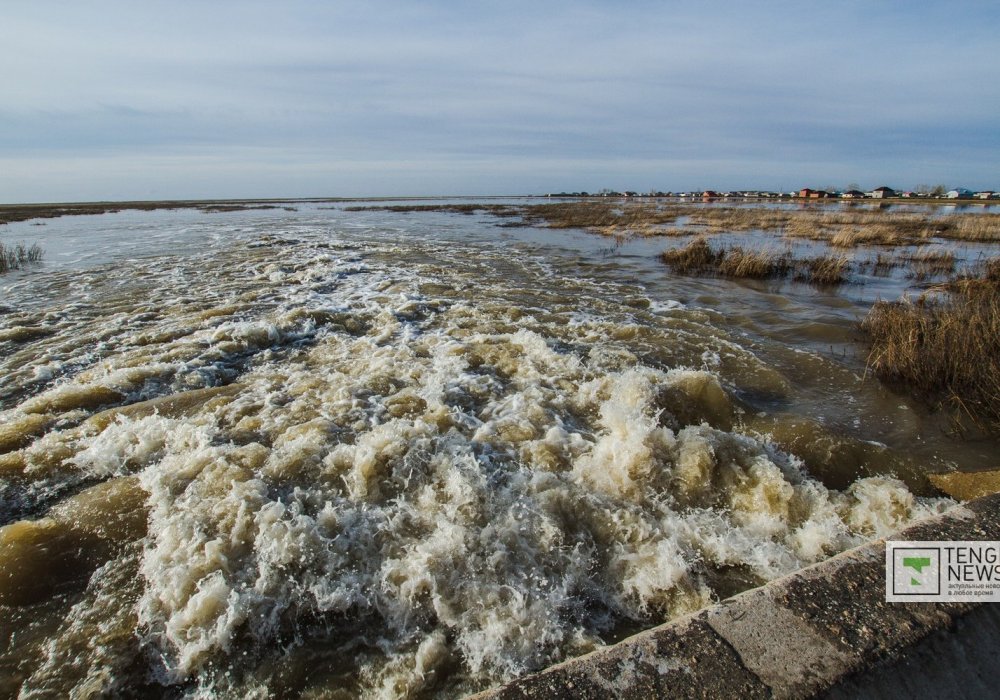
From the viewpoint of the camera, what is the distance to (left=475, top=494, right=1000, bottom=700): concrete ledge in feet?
6.64

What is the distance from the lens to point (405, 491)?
173 inches

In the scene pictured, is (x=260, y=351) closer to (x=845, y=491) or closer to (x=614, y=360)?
(x=614, y=360)

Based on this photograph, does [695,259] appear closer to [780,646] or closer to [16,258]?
[780,646]


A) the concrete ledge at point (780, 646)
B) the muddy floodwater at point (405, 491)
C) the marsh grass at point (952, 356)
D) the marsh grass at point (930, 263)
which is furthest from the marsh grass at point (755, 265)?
the concrete ledge at point (780, 646)

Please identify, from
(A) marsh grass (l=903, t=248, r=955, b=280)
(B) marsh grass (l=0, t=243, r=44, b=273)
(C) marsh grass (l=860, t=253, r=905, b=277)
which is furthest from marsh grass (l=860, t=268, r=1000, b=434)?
(B) marsh grass (l=0, t=243, r=44, b=273)

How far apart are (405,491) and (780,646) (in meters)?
3.21

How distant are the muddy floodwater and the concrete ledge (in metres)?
0.91

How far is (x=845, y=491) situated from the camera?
4.51 meters

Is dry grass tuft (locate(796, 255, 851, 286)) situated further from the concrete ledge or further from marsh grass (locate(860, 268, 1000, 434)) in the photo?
the concrete ledge

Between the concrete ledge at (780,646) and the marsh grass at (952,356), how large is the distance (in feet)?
16.5

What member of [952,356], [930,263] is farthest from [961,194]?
[952,356]

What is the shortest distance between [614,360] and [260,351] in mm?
6685

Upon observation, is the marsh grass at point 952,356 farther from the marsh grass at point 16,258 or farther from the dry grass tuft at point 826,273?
the marsh grass at point 16,258

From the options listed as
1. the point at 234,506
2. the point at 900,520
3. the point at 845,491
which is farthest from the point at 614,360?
the point at 234,506
